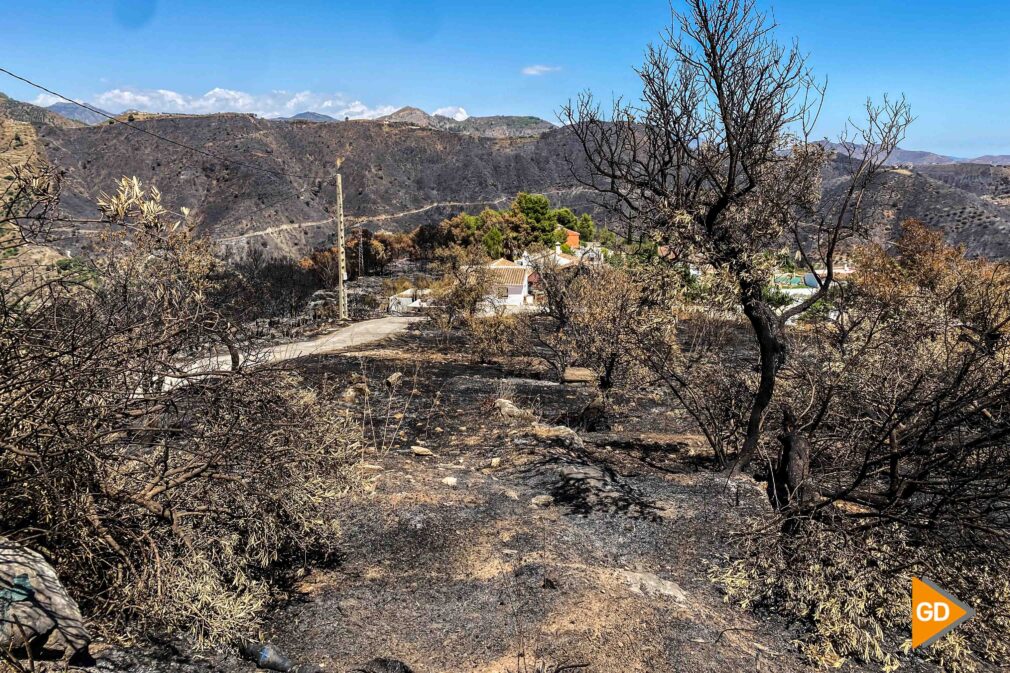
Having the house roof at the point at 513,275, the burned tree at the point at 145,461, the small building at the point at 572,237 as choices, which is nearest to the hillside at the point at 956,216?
the small building at the point at 572,237

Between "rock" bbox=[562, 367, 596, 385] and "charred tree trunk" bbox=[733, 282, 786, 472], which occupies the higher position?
"charred tree trunk" bbox=[733, 282, 786, 472]

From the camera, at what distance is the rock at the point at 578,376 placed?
14.7 meters

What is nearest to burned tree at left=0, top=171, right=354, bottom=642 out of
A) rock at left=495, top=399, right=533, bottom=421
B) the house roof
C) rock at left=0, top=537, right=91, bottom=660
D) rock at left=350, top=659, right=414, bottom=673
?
rock at left=0, top=537, right=91, bottom=660

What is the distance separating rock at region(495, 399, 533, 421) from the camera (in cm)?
1106

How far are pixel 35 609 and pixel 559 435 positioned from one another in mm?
7017

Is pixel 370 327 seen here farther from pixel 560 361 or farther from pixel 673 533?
pixel 673 533

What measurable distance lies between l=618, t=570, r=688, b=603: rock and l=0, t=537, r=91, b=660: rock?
154 inches

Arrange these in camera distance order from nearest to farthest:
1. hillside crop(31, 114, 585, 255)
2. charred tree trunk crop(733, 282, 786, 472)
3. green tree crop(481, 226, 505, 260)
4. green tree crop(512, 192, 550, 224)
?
charred tree trunk crop(733, 282, 786, 472)
green tree crop(481, 226, 505, 260)
green tree crop(512, 192, 550, 224)
hillside crop(31, 114, 585, 255)

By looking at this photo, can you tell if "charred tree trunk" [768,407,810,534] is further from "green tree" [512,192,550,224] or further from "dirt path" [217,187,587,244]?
"dirt path" [217,187,587,244]

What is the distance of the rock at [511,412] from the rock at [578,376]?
331 cm

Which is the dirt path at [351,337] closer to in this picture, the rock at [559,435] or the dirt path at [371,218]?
the rock at [559,435]

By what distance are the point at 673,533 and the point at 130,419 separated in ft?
16.9

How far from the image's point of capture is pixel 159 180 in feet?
282

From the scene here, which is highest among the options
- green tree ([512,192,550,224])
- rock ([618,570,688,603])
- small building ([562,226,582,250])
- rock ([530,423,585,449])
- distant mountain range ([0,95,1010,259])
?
distant mountain range ([0,95,1010,259])
